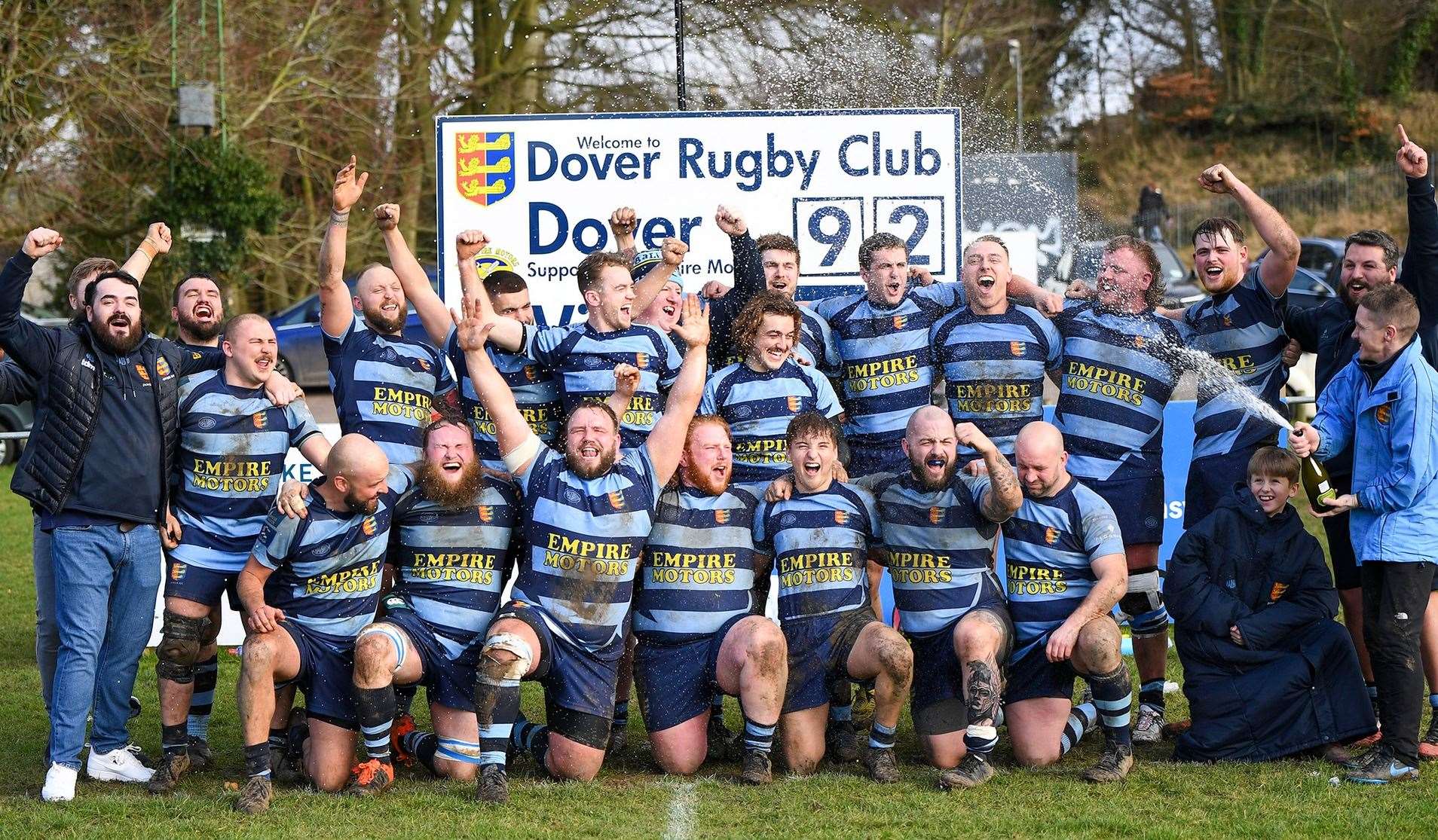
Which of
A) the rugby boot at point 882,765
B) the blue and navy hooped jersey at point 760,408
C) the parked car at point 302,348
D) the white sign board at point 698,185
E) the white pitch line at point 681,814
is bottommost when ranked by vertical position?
the white pitch line at point 681,814

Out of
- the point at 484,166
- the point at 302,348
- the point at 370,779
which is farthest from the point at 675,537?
the point at 302,348

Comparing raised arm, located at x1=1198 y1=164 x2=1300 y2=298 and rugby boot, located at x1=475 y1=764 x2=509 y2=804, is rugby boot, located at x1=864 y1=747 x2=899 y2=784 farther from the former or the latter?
raised arm, located at x1=1198 y1=164 x2=1300 y2=298

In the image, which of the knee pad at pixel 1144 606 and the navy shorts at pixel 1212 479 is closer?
the navy shorts at pixel 1212 479

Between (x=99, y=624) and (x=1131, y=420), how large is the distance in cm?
431

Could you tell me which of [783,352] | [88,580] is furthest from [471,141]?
[88,580]

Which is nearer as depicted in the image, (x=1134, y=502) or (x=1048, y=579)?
(x=1048, y=579)

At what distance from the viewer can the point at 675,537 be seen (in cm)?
607

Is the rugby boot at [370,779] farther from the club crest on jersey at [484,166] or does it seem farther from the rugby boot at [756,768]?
the club crest on jersey at [484,166]

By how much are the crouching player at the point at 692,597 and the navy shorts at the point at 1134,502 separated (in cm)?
164

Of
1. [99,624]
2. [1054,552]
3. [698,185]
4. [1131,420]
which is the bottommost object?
[99,624]

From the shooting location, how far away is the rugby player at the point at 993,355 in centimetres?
664

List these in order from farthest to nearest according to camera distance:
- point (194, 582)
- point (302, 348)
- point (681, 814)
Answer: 1. point (302, 348)
2. point (194, 582)
3. point (681, 814)

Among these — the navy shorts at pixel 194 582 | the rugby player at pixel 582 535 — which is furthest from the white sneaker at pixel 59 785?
the rugby player at pixel 582 535

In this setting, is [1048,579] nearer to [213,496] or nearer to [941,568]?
[941,568]
